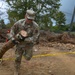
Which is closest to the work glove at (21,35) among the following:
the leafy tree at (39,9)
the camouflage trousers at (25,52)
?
the camouflage trousers at (25,52)

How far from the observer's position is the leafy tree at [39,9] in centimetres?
3294

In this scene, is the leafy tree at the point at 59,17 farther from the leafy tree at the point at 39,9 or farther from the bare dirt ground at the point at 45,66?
the bare dirt ground at the point at 45,66

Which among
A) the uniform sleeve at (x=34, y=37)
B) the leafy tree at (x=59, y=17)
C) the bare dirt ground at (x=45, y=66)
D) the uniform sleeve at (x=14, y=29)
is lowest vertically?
the leafy tree at (x=59, y=17)

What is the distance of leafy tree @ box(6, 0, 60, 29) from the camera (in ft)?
108

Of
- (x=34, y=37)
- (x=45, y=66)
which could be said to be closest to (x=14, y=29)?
(x=34, y=37)

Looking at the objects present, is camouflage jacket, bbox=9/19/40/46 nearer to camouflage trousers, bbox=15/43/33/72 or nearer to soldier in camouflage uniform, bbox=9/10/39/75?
soldier in camouflage uniform, bbox=9/10/39/75

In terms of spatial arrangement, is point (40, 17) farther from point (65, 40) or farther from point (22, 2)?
point (65, 40)

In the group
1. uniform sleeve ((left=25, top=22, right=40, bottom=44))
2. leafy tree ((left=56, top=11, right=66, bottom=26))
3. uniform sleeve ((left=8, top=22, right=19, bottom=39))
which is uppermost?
uniform sleeve ((left=8, top=22, right=19, bottom=39))

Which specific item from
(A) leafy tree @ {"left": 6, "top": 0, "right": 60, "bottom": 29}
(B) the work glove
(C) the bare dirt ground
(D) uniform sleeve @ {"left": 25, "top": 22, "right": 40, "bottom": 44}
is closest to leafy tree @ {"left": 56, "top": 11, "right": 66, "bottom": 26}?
(A) leafy tree @ {"left": 6, "top": 0, "right": 60, "bottom": 29}

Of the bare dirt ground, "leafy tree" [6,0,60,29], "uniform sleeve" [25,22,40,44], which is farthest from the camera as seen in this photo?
"leafy tree" [6,0,60,29]

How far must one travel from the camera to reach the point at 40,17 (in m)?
34.1

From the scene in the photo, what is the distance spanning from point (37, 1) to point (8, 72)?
27.3m

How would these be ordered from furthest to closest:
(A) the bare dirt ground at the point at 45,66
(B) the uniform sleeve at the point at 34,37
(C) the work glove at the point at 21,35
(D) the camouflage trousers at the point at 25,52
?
(A) the bare dirt ground at the point at 45,66 < (D) the camouflage trousers at the point at 25,52 < (B) the uniform sleeve at the point at 34,37 < (C) the work glove at the point at 21,35

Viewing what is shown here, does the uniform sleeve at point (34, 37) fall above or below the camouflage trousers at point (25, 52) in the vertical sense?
above
